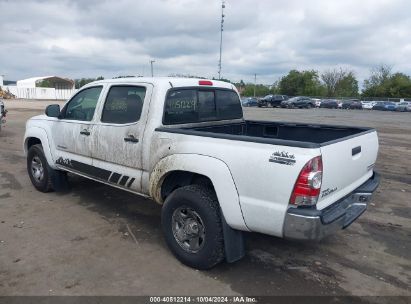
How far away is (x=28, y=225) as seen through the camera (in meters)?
4.88

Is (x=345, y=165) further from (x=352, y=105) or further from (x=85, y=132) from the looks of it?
(x=352, y=105)

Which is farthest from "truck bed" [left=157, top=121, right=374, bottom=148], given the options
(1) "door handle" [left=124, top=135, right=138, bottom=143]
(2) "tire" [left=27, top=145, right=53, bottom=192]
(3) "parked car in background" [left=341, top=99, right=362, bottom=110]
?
(3) "parked car in background" [left=341, top=99, right=362, bottom=110]

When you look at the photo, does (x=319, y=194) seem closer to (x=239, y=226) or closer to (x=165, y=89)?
(x=239, y=226)

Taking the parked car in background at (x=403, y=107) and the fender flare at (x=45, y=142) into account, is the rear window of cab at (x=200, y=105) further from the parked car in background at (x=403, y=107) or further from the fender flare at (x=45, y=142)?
the parked car in background at (x=403, y=107)

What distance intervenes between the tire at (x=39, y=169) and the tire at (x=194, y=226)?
115 inches

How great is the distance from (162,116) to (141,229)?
159cm

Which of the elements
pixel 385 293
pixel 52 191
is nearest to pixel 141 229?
pixel 52 191

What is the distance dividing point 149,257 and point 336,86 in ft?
294

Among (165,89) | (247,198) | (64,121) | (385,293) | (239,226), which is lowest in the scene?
(385,293)

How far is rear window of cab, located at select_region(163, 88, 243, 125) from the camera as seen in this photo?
431 centimetres

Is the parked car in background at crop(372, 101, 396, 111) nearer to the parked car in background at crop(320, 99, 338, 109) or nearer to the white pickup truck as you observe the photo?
the parked car in background at crop(320, 99, 338, 109)

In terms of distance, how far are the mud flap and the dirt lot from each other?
0.25m

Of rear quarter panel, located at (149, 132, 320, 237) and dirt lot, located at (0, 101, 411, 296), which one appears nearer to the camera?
rear quarter panel, located at (149, 132, 320, 237)

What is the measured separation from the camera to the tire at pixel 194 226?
3.55 metres
